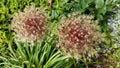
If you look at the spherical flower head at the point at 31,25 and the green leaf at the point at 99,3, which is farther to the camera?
the green leaf at the point at 99,3

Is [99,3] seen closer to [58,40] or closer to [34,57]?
[58,40]

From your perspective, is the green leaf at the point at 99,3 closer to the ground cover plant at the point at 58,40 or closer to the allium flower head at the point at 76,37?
the ground cover plant at the point at 58,40

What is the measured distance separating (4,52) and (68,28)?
1492mm

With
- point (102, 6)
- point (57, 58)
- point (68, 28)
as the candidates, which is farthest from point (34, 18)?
point (102, 6)

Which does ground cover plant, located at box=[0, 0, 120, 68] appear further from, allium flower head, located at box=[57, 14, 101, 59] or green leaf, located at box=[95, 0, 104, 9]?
allium flower head, located at box=[57, 14, 101, 59]

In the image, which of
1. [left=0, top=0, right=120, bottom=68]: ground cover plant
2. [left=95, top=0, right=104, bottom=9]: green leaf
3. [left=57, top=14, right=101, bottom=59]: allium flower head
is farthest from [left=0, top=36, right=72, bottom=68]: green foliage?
[left=57, top=14, right=101, bottom=59]: allium flower head

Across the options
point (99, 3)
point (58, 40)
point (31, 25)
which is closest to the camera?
point (31, 25)

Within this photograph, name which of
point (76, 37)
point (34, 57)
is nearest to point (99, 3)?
point (34, 57)

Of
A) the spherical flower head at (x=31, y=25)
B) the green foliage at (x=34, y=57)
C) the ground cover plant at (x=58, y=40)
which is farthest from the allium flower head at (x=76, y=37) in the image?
the green foliage at (x=34, y=57)

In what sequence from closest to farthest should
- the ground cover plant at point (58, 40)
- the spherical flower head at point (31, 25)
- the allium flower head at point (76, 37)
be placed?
the allium flower head at point (76, 37) → the spherical flower head at point (31, 25) → the ground cover plant at point (58, 40)

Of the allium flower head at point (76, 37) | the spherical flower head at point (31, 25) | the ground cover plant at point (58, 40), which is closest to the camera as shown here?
the allium flower head at point (76, 37)

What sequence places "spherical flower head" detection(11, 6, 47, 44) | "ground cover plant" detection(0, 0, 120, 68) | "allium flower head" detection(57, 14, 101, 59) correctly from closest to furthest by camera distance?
1. "allium flower head" detection(57, 14, 101, 59)
2. "spherical flower head" detection(11, 6, 47, 44)
3. "ground cover plant" detection(0, 0, 120, 68)

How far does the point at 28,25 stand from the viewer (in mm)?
2852

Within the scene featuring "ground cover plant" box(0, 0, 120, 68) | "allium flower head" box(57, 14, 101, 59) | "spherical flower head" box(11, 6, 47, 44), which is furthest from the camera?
"ground cover plant" box(0, 0, 120, 68)
